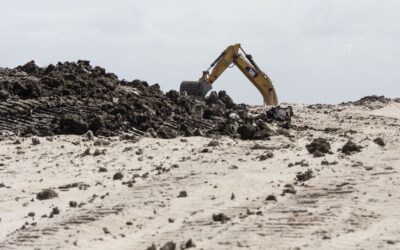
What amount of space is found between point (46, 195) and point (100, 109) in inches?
405

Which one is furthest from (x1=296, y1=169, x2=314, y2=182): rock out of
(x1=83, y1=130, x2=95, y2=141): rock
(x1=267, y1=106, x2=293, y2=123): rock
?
(x1=267, y1=106, x2=293, y2=123): rock

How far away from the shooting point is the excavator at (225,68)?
35.5 m

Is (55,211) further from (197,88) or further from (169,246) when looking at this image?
(197,88)

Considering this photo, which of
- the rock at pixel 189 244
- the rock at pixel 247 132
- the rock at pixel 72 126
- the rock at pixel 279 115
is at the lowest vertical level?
the rock at pixel 189 244

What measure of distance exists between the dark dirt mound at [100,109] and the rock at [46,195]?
787cm

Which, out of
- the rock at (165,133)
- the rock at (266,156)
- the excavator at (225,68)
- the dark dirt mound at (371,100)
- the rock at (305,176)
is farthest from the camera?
the dark dirt mound at (371,100)

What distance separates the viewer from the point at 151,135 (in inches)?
943

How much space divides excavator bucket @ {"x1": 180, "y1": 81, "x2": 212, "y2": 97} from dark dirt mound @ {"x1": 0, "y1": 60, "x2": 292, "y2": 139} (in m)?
5.56

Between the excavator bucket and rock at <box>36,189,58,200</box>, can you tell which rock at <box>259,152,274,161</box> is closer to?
rock at <box>36,189,58,200</box>

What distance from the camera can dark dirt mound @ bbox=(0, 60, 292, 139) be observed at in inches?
950

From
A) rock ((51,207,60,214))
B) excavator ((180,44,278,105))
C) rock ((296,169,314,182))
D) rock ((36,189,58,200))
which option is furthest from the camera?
excavator ((180,44,278,105))

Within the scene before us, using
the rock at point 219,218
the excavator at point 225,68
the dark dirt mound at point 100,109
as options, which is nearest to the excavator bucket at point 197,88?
the excavator at point 225,68

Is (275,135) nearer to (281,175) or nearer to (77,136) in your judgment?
(77,136)

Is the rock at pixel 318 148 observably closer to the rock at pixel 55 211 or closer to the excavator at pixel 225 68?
the rock at pixel 55 211
